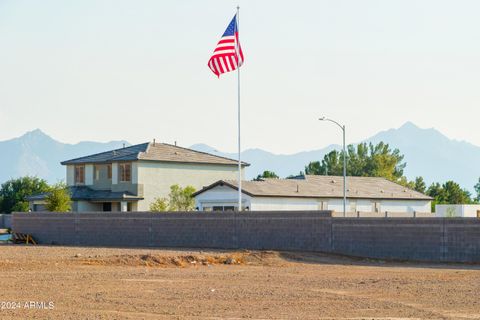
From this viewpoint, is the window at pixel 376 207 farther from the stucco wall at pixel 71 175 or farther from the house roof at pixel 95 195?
the stucco wall at pixel 71 175

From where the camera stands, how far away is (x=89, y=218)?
181 ft

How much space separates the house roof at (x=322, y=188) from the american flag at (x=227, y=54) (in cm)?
1694

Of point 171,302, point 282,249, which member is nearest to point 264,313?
point 171,302

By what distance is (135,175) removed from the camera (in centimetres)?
7606

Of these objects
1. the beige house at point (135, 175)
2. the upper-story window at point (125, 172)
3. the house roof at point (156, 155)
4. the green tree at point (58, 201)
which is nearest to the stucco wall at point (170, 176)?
the beige house at point (135, 175)

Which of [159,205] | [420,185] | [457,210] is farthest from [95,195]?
[420,185]

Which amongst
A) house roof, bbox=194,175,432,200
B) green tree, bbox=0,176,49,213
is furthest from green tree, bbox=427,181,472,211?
green tree, bbox=0,176,49,213

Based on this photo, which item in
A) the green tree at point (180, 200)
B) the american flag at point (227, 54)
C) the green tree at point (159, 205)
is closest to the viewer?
the american flag at point (227, 54)

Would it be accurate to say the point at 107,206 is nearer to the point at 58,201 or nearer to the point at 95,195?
the point at 95,195

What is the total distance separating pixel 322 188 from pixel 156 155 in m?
14.0

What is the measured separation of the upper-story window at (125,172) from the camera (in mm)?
77000

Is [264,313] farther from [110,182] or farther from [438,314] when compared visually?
[110,182]

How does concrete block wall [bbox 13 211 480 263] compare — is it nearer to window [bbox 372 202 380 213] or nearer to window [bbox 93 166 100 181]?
window [bbox 93 166 100 181]

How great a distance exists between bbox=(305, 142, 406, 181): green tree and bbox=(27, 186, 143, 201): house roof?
40.1 metres
